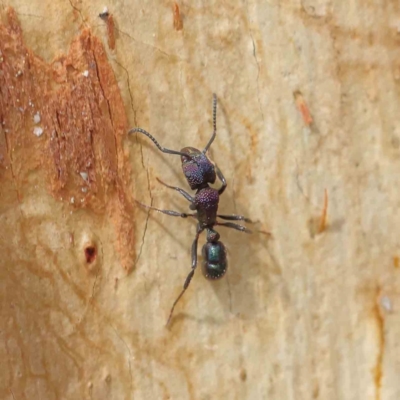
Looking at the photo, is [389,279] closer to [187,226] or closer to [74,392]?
[187,226]

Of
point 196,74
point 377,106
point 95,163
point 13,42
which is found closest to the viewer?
point 13,42

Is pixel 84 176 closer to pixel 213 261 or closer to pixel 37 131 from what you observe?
pixel 37 131

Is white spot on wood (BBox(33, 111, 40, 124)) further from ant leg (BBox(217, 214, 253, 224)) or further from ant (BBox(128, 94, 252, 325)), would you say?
ant leg (BBox(217, 214, 253, 224))

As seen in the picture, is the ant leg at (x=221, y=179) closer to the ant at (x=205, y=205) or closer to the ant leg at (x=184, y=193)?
the ant at (x=205, y=205)

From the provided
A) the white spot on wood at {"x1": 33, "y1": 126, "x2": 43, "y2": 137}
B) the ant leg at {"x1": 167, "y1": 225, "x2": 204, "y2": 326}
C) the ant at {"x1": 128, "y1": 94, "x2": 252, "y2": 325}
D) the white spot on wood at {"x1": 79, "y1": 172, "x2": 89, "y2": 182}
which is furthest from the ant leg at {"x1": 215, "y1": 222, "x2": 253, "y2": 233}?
the white spot on wood at {"x1": 33, "y1": 126, "x2": 43, "y2": 137}

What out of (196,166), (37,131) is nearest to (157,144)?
(196,166)

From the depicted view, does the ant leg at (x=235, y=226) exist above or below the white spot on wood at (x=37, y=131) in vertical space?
below

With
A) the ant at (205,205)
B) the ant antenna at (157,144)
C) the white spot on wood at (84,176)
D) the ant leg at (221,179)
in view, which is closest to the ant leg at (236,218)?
the ant at (205,205)

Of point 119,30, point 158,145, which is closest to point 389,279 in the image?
point 158,145
